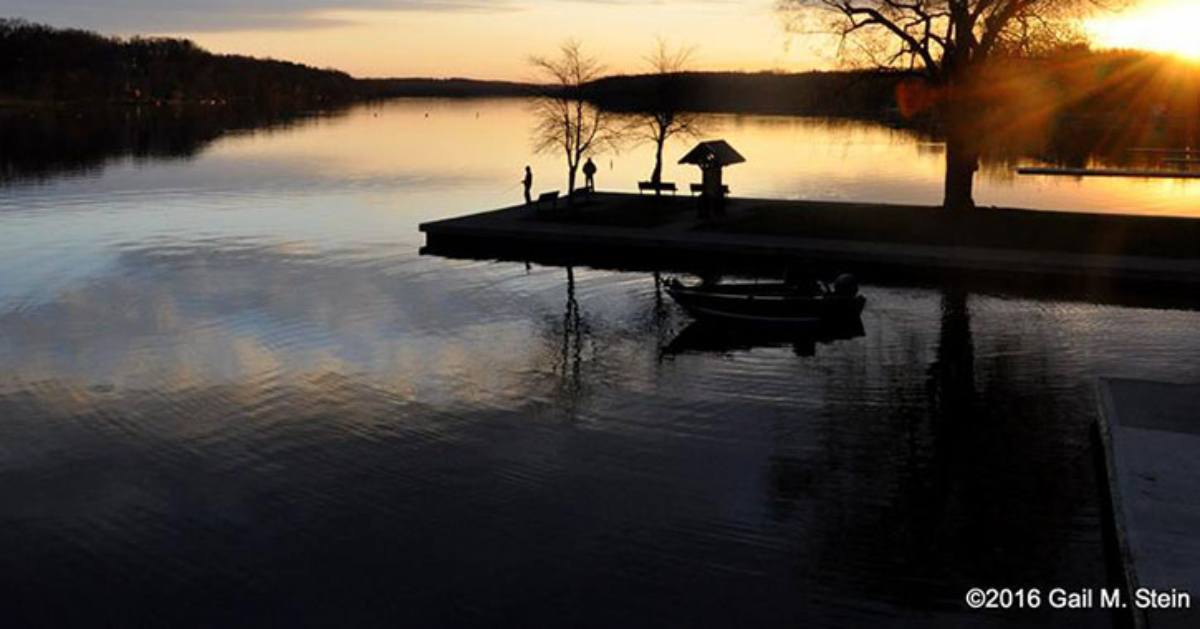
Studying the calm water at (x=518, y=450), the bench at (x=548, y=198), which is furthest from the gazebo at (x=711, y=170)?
the calm water at (x=518, y=450)

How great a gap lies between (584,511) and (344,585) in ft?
12.0

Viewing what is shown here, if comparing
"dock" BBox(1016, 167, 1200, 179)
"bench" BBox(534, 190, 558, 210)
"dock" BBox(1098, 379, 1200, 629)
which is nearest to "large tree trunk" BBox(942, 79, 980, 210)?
"bench" BBox(534, 190, 558, 210)

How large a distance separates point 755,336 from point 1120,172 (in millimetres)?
49975

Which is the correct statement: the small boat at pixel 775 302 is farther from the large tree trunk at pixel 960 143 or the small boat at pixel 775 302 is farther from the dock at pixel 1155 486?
the large tree trunk at pixel 960 143

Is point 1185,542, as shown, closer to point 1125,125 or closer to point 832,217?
point 832,217

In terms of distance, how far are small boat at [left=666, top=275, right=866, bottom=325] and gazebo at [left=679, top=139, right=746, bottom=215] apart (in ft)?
52.8

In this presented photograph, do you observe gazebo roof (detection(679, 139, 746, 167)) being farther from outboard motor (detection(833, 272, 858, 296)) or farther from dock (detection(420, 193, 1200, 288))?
outboard motor (detection(833, 272, 858, 296))

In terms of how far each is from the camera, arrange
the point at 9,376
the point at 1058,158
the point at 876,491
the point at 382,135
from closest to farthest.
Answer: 1. the point at 876,491
2. the point at 9,376
3. the point at 1058,158
4. the point at 382,135

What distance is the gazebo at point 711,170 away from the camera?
42406mm

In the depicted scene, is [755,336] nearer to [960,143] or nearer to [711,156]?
[711,156]

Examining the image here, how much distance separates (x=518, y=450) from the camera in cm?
1764

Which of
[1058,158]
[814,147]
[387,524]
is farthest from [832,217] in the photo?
[814,147]

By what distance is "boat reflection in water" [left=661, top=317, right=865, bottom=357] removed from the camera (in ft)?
81.5

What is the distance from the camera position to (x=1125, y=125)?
4941 inches
